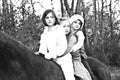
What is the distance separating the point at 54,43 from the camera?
2748mm

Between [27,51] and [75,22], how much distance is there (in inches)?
33.0

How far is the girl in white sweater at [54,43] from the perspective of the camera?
2.71 metres

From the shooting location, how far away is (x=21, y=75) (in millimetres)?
2260

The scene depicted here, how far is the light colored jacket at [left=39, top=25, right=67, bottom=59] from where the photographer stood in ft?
8.88

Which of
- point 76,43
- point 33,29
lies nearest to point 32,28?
point 33,29

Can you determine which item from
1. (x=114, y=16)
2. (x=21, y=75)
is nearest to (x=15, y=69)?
(x=21, y=75)

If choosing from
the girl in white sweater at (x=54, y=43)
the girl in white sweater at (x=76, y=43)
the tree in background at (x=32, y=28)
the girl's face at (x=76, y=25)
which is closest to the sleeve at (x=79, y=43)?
the girl in white sweater at (x=76, y=43)

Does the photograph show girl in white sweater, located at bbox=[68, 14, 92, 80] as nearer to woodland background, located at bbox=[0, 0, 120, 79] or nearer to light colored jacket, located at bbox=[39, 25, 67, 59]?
light colored jacket, located at bbox=[39, 25, 67, 59]

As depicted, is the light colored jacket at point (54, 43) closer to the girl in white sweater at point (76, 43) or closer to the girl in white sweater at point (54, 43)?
the girl in white sweater at point (54, 43)

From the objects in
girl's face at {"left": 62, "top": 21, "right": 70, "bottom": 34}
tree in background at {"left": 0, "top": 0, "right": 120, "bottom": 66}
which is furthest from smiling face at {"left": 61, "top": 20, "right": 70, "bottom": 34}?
tree in background at {"left": 0, "top": 0, "right": 120, "bottom": 66}

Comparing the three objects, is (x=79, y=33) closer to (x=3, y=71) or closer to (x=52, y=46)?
(x=52, y=46)

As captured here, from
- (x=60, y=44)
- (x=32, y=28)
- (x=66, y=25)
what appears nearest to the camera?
(x=60, y=44)

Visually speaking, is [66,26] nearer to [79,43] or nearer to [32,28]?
[79,43]

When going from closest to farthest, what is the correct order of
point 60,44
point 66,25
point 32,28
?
point 60,44 < point 66,25 < point 32,28
